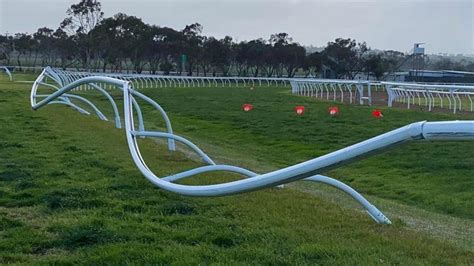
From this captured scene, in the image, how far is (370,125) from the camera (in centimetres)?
1427

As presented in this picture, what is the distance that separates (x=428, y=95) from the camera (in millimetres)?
20703

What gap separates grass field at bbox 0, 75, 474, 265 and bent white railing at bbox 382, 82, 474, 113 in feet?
29.7

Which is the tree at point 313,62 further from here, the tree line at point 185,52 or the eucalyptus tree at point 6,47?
the eucalyptus tree at point 6,47

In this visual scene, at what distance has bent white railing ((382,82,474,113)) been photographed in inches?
770

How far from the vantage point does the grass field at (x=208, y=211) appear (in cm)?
398

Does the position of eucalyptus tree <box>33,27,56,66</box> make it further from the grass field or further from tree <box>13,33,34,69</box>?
the grass field

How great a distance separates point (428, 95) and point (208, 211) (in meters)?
16.8

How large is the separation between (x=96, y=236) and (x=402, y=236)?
197 cm

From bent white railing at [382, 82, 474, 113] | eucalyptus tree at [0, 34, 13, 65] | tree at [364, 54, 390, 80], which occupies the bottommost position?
bent white railing at [382, 82, 474, 113]

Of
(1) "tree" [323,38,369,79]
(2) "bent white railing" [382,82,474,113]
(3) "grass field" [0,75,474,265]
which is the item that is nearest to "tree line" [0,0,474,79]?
(1) "tree" [323,38,369,79]

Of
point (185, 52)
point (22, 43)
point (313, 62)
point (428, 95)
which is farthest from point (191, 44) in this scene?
point (428, 95)

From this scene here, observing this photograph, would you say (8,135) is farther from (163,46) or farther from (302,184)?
(163,46)

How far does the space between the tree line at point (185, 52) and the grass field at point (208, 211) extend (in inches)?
1624

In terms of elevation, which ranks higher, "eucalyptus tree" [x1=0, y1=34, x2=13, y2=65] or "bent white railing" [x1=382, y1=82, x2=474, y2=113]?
"eucalyptus tree" [x1=0, y1=34, x2=13, y2=65]
